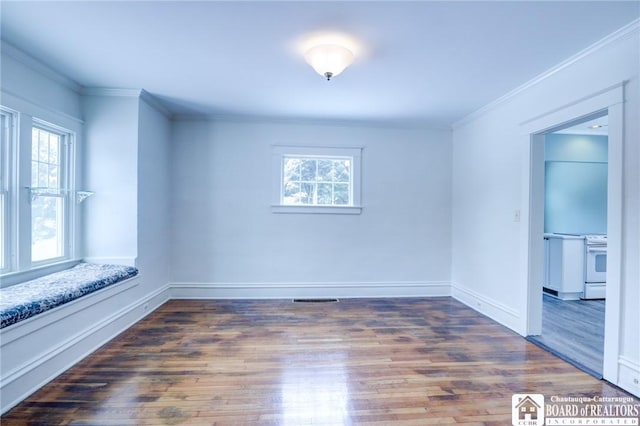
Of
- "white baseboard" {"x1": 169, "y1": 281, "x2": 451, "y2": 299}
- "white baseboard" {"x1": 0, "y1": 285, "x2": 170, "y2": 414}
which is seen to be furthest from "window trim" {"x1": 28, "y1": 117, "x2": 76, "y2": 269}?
"white baseboard" {"x1": 169, "y1": 281, "x2": 451, "y2": 299}

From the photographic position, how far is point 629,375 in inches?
81.5

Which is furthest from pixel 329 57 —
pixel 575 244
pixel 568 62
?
pixel 575 244

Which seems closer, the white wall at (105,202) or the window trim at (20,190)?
the white wall at (105,202)

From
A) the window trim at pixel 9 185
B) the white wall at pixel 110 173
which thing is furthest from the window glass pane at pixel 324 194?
the window trim at pixel 9 185

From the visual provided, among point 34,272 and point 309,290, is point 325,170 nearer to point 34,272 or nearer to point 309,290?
point 309,290

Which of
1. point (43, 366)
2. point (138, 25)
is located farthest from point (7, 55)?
point (43, 366)

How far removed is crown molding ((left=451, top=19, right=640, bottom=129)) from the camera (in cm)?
204

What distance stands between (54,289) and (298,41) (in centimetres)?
258

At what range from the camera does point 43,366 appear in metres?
2.15

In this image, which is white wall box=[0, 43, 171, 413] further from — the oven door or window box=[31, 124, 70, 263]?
the oven door

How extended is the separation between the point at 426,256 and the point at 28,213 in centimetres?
441

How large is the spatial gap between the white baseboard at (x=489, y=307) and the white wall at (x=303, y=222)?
0.98 ft

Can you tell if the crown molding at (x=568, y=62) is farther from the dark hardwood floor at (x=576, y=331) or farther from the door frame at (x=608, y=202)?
the dark hardwood floor at (x=576, y=331)

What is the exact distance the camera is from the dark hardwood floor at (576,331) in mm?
2588
